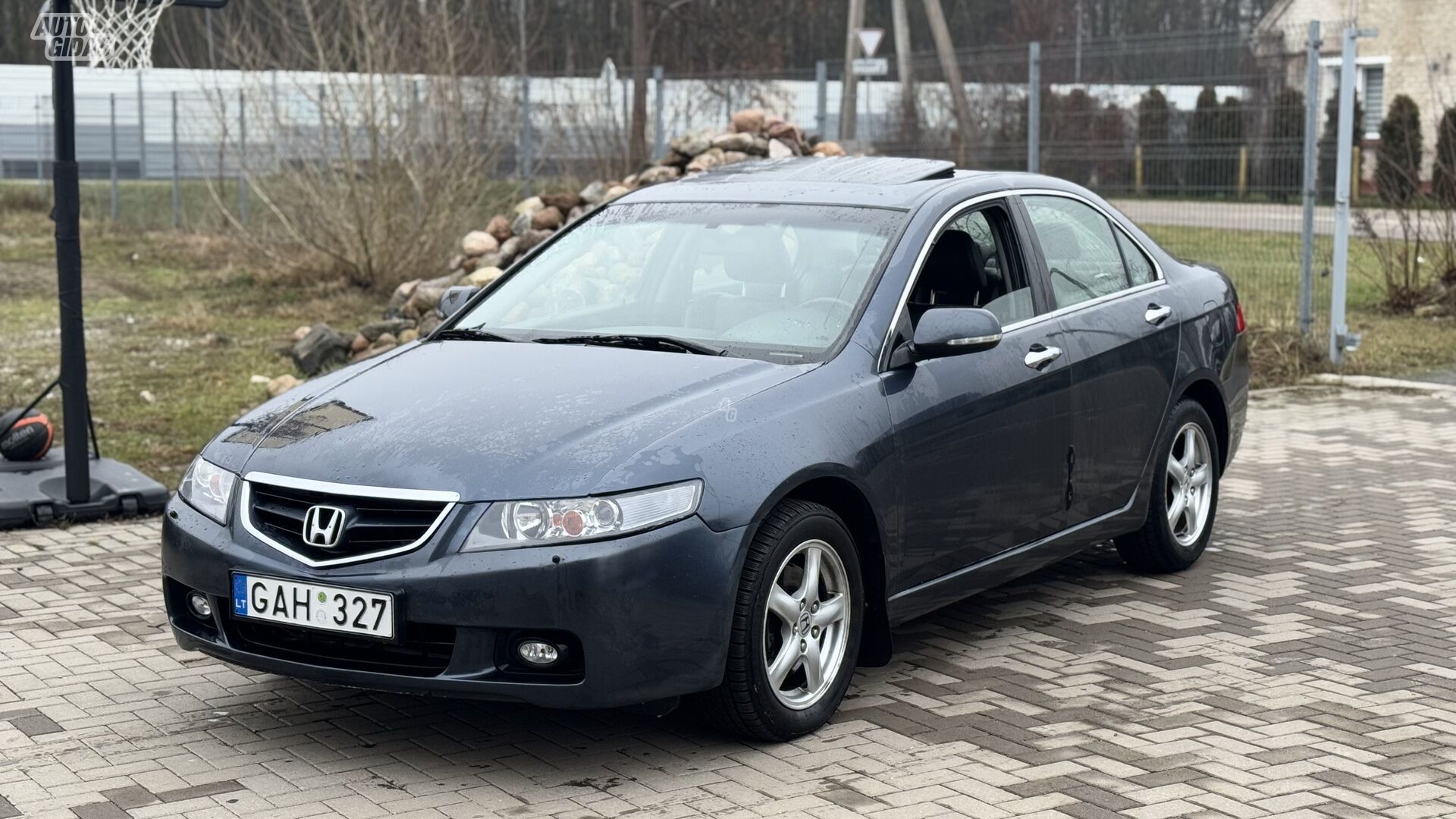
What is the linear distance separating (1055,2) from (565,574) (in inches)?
2349

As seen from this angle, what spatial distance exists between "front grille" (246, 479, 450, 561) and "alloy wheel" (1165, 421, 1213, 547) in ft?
11.3

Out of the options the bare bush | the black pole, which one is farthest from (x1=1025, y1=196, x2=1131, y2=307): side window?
the bare bush

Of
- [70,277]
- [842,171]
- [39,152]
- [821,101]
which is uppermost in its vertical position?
[821,101]

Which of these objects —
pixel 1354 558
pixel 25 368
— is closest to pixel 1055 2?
pixel 25 368

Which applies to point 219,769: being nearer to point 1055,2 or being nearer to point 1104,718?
point 1104,718

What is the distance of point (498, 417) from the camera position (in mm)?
4820

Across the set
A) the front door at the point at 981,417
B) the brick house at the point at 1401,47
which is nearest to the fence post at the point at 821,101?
the front door at the point at 981,417

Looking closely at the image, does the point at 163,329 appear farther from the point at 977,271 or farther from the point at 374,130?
the point at 977,271

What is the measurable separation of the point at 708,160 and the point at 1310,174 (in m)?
4.69

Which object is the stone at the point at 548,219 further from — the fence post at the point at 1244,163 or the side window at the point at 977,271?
the side window at the point at 977,271

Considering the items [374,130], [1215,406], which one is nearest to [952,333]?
[1215,406]

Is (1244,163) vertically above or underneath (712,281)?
above

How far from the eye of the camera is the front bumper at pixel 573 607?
14.3 ft

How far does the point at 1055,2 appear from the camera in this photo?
2399 inches
